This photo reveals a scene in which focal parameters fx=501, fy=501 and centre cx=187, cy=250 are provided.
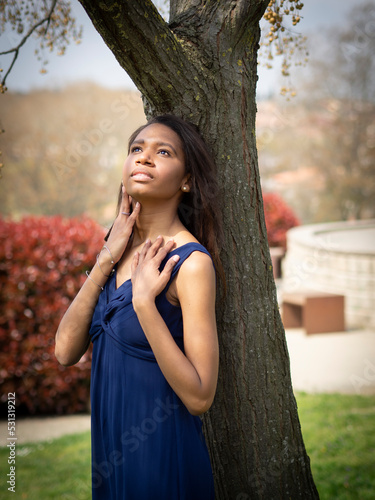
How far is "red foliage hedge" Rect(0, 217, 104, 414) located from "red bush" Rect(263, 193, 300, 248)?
23.4ft

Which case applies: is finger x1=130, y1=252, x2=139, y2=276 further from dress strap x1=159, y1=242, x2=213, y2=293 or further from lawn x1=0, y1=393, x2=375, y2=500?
lawn x1=0, y1=393, x2=375, y2=500

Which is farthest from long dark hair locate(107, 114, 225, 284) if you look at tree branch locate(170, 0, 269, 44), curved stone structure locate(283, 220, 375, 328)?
curved stone structure locate(283, 220, 375, 328)

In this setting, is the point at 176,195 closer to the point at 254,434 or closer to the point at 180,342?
the point at 180,342

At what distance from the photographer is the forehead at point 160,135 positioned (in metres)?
1.64

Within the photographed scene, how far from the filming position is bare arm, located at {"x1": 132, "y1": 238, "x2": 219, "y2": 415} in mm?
1378

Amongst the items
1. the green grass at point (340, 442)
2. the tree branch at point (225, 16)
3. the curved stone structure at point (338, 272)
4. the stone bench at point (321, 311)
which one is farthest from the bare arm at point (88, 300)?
the curved stone structure at point (338, 272)

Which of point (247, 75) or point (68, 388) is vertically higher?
point (247, 75)

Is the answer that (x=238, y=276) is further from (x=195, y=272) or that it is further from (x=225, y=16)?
(x=225, y=16)

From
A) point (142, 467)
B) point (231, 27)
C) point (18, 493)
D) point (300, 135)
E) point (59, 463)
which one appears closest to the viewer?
point (142, 467)

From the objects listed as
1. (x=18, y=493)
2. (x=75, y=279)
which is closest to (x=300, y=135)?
(x=75, y=279)

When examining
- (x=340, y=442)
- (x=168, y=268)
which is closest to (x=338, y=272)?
(x=340, y=442)

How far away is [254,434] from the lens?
189cm

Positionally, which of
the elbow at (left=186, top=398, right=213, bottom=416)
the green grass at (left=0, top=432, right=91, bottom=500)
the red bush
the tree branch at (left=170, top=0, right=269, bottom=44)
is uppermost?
the red bush

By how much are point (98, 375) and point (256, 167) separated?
3.24 ft
